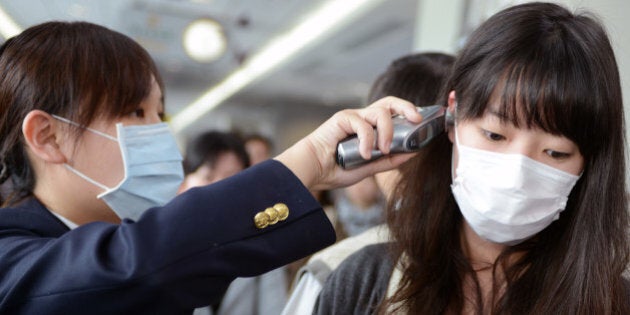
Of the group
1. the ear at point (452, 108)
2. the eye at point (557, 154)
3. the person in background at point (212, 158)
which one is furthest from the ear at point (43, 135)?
the person in background at point (212, 158)

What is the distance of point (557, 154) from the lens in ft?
3.60

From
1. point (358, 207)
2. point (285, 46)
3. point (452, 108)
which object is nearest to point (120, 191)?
point (452, 108)

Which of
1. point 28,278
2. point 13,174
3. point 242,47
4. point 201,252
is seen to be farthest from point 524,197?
point 242,47

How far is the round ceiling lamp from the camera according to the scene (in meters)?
5.95

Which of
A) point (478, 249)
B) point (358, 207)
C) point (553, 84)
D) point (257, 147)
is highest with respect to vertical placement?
point (553, 84)

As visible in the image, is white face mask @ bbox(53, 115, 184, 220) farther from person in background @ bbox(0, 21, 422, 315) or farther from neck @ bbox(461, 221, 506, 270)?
neck @ bbox(461, 221, 506, 270)

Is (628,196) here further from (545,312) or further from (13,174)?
(13,174)

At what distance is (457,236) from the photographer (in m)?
1.31

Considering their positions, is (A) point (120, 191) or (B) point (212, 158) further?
(B) point (212, 158)

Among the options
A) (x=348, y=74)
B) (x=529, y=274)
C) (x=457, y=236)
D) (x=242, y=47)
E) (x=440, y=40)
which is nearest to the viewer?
(x=529, y=274)

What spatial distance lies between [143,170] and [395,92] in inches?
31.0

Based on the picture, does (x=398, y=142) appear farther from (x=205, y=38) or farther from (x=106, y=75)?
(x=205, y=38)

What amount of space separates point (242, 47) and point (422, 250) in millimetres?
6813

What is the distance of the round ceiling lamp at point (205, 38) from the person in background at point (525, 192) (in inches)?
201
